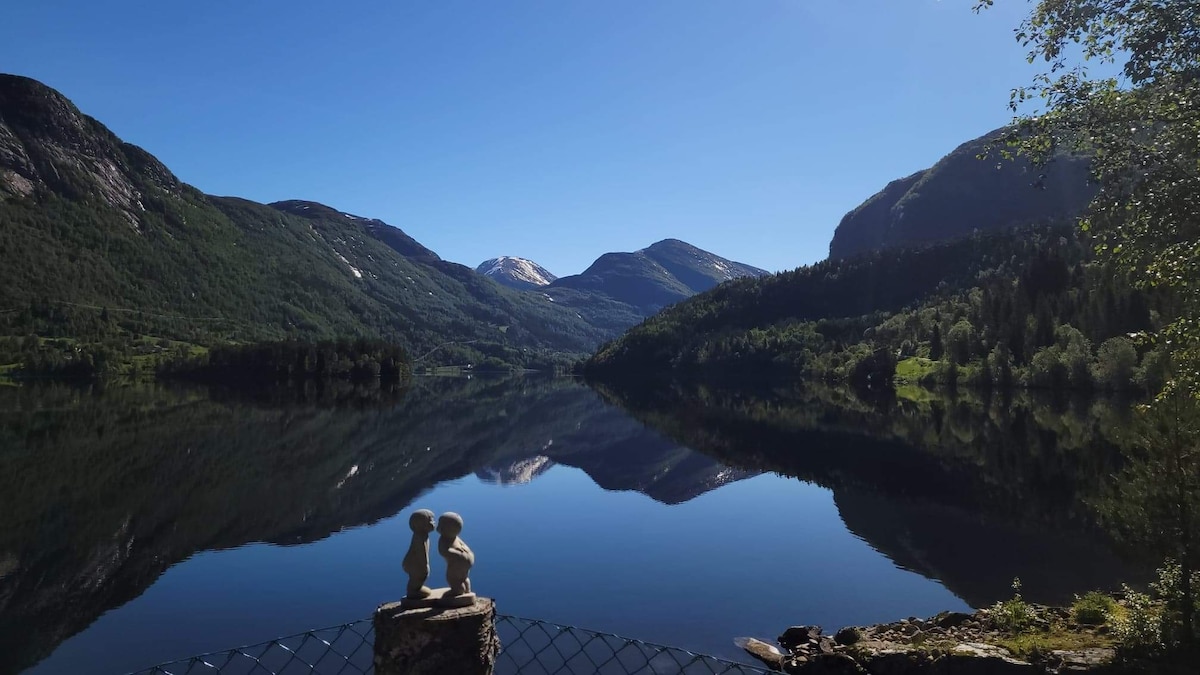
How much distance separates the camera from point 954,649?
16969 mm

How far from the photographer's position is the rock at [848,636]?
1900 centimetres

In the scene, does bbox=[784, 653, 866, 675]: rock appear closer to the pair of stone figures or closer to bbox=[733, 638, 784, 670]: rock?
bbox=[733, 638, 784, 670]: rock

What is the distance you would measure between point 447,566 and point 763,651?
1244cm

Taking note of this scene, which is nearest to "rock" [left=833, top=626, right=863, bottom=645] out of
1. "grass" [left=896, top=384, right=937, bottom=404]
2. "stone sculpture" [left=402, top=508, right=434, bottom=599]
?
"stone sculpture" [left=402, top=508, right=434, bottom=599]

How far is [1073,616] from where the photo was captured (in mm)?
18375

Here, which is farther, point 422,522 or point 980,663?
point 980,663

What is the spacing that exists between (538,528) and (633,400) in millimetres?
107832

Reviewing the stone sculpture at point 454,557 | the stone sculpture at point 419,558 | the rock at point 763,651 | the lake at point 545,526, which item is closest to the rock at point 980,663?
the rock at point 763,651

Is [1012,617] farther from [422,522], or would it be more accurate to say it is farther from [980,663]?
[422,522]

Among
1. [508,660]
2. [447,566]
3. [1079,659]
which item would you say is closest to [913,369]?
[1079,659]

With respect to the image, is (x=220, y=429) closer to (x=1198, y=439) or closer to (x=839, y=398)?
(x=1198, y=439)

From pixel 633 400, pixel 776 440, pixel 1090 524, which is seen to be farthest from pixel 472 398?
pixel 1090 524

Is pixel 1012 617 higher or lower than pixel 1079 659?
lower

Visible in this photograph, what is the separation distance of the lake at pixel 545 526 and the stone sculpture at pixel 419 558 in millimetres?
11944
